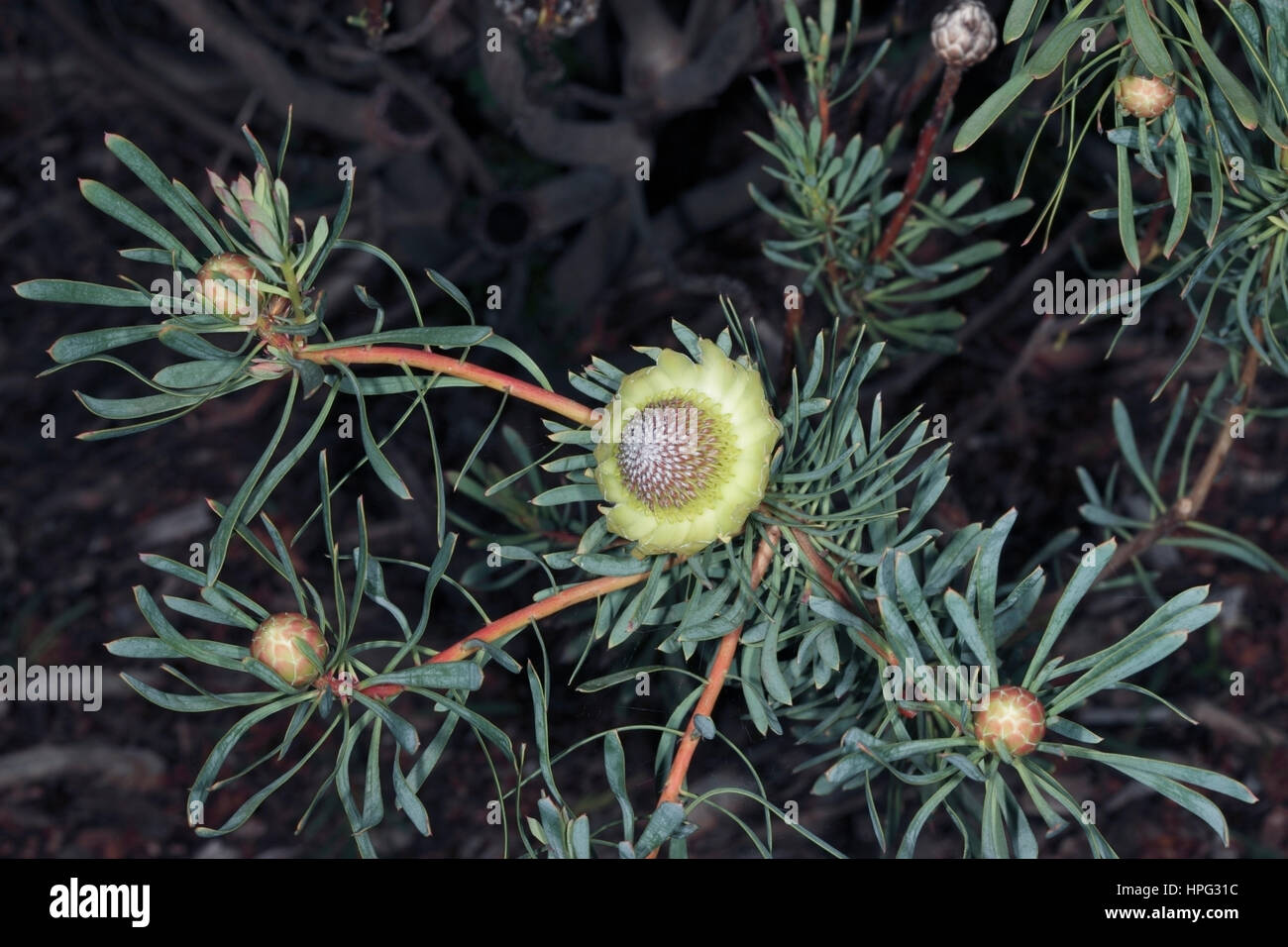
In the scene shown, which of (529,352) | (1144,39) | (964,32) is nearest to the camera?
(1144,39)

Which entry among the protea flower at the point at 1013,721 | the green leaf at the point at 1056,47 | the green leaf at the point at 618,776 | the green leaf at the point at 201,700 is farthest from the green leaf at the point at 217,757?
the green leaf at the point at 1056,47

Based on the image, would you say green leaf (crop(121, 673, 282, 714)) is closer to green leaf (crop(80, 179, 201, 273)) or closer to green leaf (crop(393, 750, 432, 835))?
green leaf (crop(393, 750, 432, 835))

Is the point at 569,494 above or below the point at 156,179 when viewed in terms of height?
below

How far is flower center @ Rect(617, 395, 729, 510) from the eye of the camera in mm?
470

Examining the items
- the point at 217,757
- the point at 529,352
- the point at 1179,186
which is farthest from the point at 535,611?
the point at 529,352

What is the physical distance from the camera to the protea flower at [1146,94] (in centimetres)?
49

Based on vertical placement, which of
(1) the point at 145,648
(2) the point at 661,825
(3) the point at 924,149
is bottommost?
(2) the point at 661,825

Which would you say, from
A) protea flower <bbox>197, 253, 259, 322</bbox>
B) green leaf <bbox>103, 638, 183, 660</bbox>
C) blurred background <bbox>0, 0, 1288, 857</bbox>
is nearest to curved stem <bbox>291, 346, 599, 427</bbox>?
protea flower <bbox>197, 253, 259, 322</bbox>

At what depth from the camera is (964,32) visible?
0.57 metres

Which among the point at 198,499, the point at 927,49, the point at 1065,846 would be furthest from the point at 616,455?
the point at 198,499

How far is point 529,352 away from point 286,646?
0.56 meters

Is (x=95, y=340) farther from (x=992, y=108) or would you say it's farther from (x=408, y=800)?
(x=992, y=108)

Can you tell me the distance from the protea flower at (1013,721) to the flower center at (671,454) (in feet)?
0.53

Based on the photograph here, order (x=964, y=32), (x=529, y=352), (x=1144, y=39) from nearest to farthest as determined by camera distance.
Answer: (x=1144, y=39), (x=964, y=32), (x=529, y=352)
